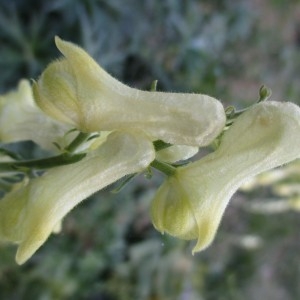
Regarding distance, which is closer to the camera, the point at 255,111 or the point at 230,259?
the point at 255,111

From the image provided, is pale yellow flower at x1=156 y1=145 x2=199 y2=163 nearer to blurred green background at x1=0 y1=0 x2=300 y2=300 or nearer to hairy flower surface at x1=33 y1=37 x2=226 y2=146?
hairy flower surface at x1=33 y1=37 x2=226 y2=146

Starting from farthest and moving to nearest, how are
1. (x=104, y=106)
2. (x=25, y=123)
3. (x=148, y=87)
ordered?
(x=148, y=87) → (x=25, y=123) → (x=104, y=106)

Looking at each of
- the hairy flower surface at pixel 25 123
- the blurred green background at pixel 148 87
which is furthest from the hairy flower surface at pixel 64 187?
the blurred green background at pixel 148 87

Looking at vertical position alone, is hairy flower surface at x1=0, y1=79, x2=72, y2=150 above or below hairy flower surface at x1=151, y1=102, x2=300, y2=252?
below

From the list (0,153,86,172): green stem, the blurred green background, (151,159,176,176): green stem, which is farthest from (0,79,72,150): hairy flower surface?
the blurred green background

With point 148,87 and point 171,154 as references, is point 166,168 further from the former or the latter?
point 148,87

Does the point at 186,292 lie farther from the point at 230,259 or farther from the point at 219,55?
the point at 219,55

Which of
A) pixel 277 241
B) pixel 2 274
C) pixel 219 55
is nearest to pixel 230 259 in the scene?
pixel 277 241

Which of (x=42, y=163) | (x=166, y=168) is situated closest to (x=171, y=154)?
(x=166, y=168)
